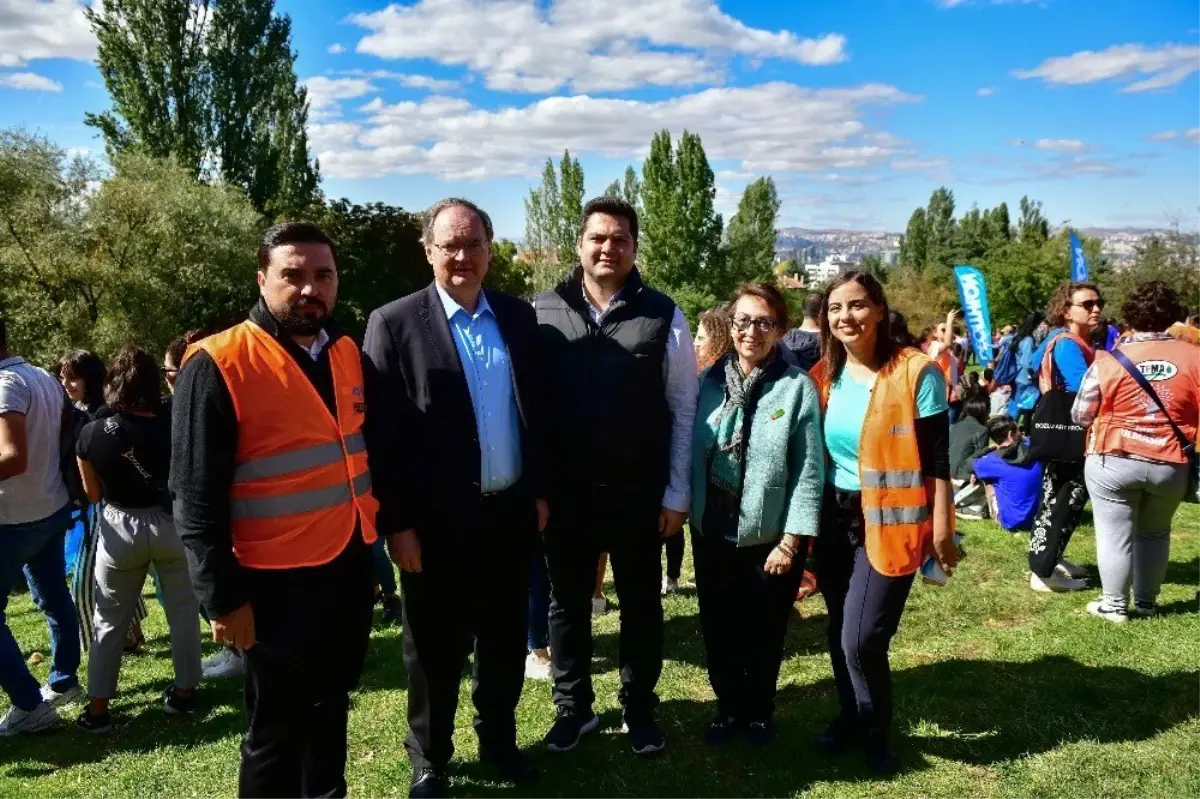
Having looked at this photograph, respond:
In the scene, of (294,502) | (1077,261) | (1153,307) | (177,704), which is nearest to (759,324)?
(294,502)

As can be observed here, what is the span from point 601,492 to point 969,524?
5696mm

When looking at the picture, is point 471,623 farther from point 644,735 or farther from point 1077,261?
point 1077,261

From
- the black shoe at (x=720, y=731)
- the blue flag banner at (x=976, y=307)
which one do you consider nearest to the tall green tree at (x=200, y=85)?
the blue flag banner at (x=976, y=307)

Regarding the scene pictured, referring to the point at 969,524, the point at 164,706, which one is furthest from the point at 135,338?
the point at 969,524

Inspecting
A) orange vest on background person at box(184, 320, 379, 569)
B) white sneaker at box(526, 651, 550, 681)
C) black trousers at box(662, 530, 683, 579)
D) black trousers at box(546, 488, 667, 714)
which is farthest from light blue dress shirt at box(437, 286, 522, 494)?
black trousers at box(662, 530, 683, 579)

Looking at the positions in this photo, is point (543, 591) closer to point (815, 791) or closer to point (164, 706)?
point (815, 791)

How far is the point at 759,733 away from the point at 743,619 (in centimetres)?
54

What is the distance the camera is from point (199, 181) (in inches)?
1127

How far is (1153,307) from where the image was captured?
476 cm

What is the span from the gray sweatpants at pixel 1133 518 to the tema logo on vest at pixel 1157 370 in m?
0.53

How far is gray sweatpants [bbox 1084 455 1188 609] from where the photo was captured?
15.6ft

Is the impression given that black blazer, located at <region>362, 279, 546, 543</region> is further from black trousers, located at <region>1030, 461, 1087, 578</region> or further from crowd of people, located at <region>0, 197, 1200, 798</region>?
black trousers, located at <region>1030, 461, 1087, 578</region>

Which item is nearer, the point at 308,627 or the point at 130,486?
the point at 308,627

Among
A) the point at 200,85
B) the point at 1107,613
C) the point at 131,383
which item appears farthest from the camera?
the point at 200,85
